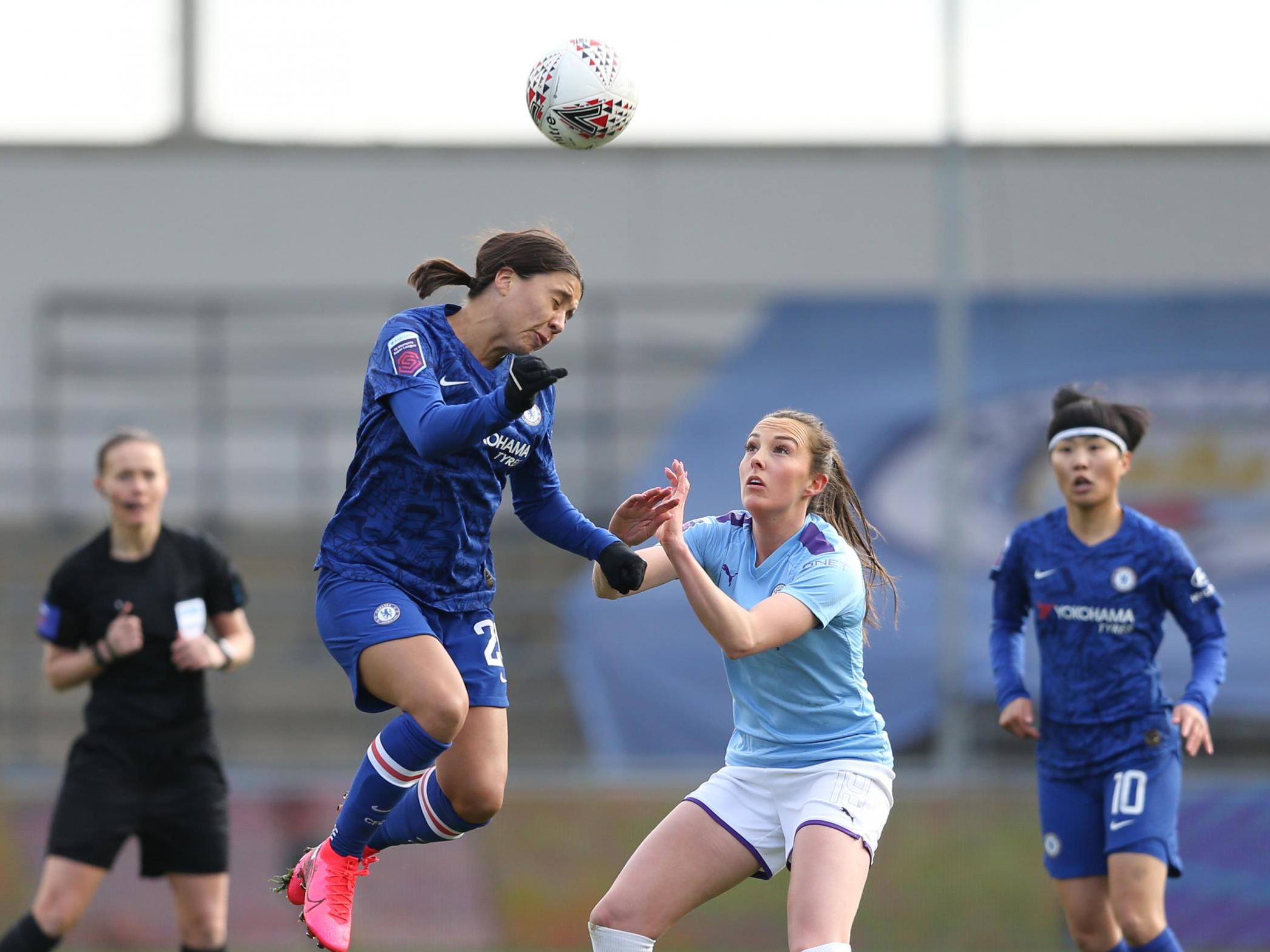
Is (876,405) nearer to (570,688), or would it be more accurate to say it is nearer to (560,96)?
(570,688)

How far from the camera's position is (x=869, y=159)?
529 inches

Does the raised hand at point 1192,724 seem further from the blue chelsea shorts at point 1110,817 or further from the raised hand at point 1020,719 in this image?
the raised hand at point 1020,719

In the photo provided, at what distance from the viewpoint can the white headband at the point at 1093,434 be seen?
5684 millimetres

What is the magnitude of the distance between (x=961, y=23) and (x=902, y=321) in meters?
2.35

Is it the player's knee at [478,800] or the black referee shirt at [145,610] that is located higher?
the black referee shirt at [145,610]

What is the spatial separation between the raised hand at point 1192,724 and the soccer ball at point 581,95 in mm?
2666

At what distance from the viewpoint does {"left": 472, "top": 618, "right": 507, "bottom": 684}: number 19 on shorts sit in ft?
15.5

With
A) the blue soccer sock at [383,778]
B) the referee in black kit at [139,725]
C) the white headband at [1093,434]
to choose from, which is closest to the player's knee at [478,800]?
the blue soccer sock at [383,778]

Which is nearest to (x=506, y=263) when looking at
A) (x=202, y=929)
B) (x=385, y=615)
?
(x=385, y=615)

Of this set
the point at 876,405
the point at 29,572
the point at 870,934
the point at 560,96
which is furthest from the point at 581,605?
the point at 560,96

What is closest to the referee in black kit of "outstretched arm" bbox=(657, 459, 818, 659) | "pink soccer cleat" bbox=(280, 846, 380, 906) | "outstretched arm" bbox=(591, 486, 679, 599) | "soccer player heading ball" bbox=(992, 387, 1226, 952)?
"pink soccer cleat" bbox=(280, 846, 380, 906)

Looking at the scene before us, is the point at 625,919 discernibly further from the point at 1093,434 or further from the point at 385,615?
the point at 1093,434

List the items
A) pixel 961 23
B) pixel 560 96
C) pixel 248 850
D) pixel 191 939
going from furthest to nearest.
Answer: pixel 961 23
pixel 248 850
pixel 191 939
pixel 560 96

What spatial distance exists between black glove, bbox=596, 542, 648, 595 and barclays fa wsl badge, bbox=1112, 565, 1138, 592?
6.76 ft
